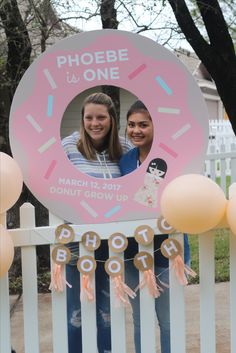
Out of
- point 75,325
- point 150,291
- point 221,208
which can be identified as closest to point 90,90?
point 221,208

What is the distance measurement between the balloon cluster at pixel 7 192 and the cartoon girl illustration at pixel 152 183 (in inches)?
21.7

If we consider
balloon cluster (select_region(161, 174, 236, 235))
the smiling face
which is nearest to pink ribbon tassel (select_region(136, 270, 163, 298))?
balloon cluster (select_region(161, 174, 236, 235))

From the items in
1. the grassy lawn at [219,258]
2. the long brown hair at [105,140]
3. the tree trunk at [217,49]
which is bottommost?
the grassy lawn at [219,258]

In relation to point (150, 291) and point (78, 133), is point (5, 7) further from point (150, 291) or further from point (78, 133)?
point (150, 291)

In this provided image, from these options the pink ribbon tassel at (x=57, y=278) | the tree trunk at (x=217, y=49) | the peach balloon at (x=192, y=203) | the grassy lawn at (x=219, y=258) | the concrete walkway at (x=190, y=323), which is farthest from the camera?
the tree trunk at (x=217, y=49)

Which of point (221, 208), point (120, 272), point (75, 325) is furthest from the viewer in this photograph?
point (75, 325)

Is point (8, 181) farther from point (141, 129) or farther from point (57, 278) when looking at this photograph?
point (141, 129)

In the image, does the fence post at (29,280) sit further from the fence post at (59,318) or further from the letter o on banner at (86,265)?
the letter o on banner at (86,265)

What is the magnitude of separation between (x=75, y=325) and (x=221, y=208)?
3.24ft

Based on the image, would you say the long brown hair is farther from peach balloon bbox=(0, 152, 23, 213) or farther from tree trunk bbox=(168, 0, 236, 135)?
tree trunk bbox=(168, 0, 236, 135)

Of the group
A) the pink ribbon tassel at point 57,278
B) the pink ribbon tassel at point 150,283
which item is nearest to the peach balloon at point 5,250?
the pink ribbon tassel at point 57,278

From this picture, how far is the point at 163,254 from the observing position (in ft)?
7.62

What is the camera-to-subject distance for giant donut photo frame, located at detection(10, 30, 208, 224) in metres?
2.20

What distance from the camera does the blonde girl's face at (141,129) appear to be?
7.54 ft
